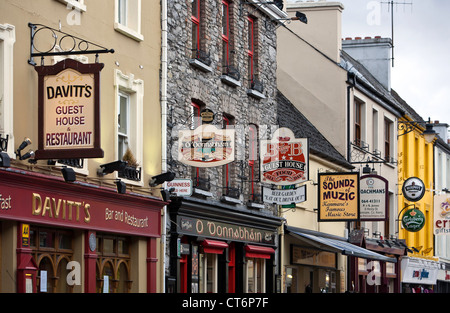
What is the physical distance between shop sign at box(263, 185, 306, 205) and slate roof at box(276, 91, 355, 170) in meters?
3.75

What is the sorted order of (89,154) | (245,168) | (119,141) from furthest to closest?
(245,168), (119,141), (89,154)

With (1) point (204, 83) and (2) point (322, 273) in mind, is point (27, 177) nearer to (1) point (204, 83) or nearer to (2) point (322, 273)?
(1) point (204, 83)

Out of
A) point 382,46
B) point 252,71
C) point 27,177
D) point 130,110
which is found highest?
point 382,46

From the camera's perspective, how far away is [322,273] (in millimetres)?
32312

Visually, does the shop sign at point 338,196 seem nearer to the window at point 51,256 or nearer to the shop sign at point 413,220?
the shop sign at point 413,220

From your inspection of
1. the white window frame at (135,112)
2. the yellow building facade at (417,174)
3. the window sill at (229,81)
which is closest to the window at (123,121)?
the white window frame at (135,112)

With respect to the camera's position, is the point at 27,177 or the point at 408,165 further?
the point at 408,165

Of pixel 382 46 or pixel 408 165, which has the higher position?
pixel 382 46

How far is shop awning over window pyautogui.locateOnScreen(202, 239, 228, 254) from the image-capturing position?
2372 centimetres

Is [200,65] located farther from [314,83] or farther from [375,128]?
[375,128]

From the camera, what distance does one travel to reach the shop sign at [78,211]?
16.0 m

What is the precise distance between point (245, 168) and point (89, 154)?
38.4 ft
